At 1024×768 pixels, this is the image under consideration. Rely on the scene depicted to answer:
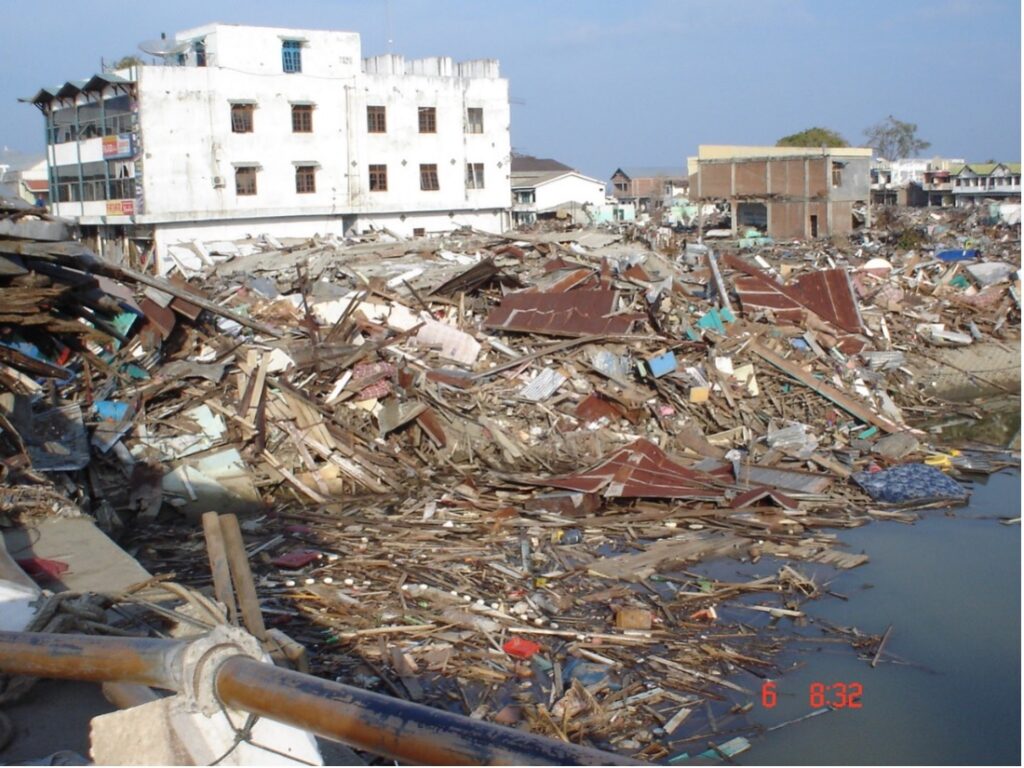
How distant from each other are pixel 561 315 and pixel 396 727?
13.0 meters

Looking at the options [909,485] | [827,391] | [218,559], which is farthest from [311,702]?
[827,391]

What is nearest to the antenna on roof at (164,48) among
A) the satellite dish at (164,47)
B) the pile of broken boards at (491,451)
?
the satellite dish at (164,47)

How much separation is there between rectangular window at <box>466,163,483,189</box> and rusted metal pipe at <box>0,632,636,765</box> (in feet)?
116

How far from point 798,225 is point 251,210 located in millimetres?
22477

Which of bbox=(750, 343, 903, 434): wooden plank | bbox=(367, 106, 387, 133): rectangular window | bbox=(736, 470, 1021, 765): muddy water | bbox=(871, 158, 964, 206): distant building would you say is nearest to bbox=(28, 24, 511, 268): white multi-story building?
bbox=(367, 106, 387, 133): rectangular window

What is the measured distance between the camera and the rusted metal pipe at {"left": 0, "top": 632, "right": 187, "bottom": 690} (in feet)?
8.23

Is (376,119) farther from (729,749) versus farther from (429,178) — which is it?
(729,749)

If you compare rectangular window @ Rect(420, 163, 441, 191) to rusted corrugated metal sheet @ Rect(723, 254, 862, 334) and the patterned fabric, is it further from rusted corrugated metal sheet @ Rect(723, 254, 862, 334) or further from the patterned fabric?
the patterned fabric

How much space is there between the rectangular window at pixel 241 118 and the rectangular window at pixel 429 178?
645 centimetres

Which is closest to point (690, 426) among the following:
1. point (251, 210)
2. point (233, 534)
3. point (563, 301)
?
point (563, 301)

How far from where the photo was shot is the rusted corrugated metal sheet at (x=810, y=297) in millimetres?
17281

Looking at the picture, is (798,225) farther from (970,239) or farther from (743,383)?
(743,383)

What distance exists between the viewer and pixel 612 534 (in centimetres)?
1016

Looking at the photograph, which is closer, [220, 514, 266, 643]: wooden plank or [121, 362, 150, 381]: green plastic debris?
[220, 514, 266, 643]: wooden plank
